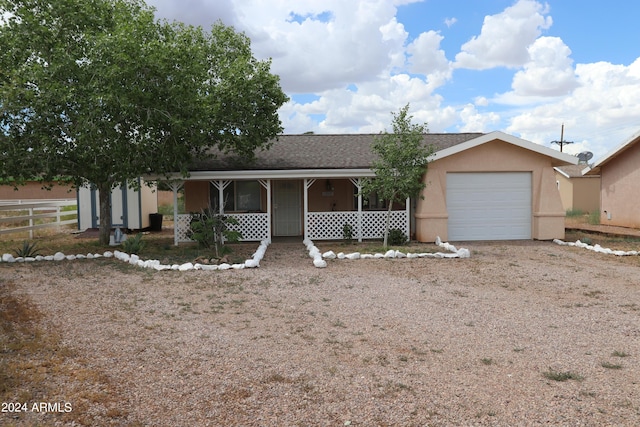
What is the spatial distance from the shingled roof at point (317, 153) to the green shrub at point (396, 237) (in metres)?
2.17

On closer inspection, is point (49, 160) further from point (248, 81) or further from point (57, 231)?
point (57, 231)

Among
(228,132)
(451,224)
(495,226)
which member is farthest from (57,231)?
(495,226)

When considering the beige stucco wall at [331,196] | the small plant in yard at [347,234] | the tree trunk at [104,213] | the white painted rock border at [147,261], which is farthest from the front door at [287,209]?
the tree trunk at [104,213]

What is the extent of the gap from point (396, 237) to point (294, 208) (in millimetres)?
4176

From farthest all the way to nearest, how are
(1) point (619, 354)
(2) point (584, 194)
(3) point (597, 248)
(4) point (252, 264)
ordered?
1. (2) point (584, 194)
2. (3) point (597, 248)
3. (4) point (252, 264)
4. (1) point (619, 354)

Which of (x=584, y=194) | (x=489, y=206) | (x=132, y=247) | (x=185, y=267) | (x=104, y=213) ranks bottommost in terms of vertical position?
(x=185, y=267)

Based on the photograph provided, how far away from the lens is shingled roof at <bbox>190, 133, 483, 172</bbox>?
1592 centimetres

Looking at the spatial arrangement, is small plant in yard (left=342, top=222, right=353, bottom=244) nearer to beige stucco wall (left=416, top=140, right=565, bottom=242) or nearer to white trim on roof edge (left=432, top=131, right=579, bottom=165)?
beige stucco wall (left=416, top=140, right=565, bottom=242)

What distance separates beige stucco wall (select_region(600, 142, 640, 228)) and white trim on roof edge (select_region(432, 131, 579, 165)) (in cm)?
572

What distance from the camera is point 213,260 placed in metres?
11.6

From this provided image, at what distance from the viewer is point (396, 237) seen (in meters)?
15.1

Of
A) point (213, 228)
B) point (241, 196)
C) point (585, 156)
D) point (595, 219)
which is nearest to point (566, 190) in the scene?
point (585, 156)

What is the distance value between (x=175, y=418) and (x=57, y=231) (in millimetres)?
18611

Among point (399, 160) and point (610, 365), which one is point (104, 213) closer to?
point (399, 160)
